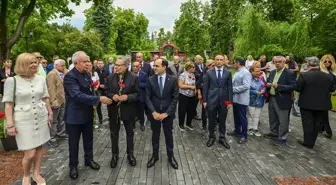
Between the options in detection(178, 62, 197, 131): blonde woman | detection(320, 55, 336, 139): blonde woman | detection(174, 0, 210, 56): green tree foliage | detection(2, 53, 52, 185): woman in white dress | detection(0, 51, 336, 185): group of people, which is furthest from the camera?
detection(174, 0, 210, 56): green tree foliage

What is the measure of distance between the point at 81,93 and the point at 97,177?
138 cm

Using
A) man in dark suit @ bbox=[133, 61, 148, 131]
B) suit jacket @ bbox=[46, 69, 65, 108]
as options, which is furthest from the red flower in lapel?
man in dark suit @ bbox=[133, 61, 148, 131]

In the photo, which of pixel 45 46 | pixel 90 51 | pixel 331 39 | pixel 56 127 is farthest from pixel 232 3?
pixel 56 127

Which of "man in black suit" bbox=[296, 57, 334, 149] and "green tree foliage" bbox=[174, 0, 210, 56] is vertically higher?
"green tree foliage" bbox=[174, 0, 210, 56]

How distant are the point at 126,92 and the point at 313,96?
397 centimetres

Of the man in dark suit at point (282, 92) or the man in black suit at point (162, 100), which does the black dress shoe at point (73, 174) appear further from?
the man in dark suit at point (282, 92)

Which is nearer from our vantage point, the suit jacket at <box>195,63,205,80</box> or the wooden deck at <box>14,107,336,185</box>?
the wooden deck at <box>14,107,336,185</box>

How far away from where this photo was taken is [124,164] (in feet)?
15.7

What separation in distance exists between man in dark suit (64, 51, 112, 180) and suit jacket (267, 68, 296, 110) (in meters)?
3.75

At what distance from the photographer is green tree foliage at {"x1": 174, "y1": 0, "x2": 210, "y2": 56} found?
4172cm

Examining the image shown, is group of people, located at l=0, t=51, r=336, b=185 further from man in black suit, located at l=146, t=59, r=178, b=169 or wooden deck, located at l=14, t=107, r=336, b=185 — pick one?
wooden deck, located at l=14, t=107, r=336, b=185

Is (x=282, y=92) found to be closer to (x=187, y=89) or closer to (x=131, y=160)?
(x=187, y=89)

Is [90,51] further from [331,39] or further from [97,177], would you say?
[97,177]

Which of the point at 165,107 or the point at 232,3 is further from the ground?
the point at 232,3
